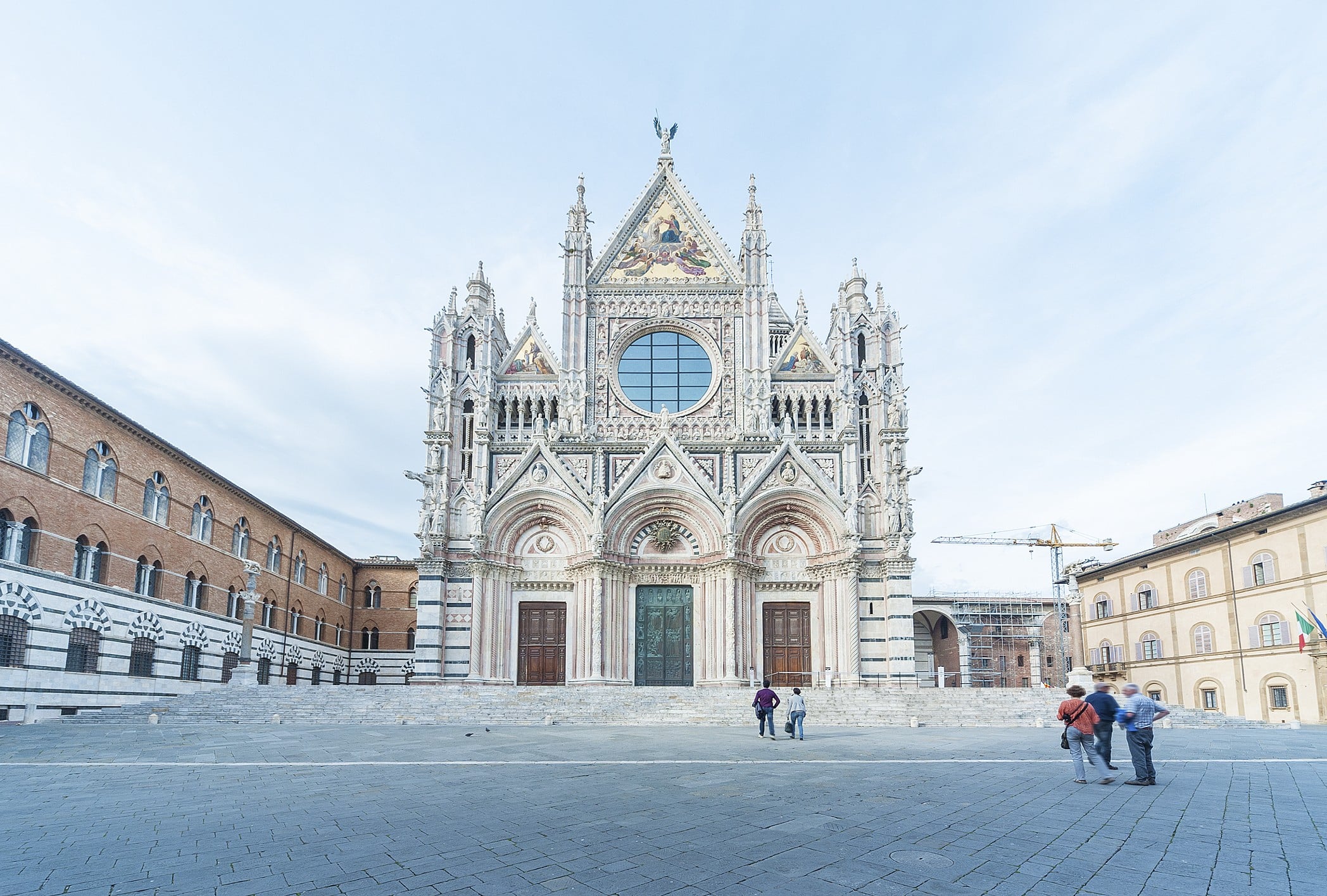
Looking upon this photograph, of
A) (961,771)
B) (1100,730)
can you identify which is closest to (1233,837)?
(1100,730)

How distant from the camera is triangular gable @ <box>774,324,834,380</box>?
126 ft

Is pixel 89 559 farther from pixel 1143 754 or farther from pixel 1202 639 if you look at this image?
pixel 1202 639

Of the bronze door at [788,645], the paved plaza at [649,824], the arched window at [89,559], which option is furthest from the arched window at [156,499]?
the bronze door at [788,645]

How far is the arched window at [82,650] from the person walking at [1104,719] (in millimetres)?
28616

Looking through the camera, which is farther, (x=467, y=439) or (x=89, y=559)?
(x=467, y=439)

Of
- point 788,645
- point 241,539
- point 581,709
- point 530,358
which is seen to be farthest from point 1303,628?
point 241,539

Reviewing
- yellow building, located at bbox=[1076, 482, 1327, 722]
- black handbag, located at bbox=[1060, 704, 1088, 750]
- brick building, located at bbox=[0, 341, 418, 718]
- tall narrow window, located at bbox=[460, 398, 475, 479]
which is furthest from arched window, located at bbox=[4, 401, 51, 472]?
yellow building, located at bbox=[1076, 482, 1327, 722]

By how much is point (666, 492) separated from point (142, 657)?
20.3m

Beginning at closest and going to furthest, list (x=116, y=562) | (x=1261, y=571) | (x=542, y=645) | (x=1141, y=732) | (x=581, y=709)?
(x=1141, y=732), (x=581, y=709), (x=116, y=562), (x=542, y=645), (x=1261, y=571)

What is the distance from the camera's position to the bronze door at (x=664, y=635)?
3609cm

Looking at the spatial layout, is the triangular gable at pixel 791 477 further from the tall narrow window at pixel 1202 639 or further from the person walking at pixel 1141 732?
the person walking at pixel 1141 732

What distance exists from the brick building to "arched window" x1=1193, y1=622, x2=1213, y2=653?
4394cm

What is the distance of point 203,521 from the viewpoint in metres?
35.5

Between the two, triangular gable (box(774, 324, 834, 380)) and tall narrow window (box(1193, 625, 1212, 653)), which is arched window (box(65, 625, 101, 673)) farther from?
tall narrow window (box(1193, 625, 1212, 653))
